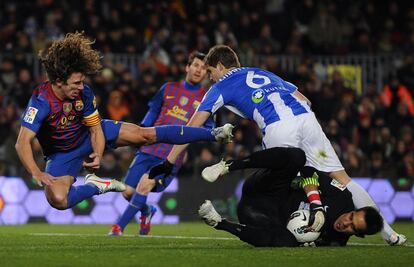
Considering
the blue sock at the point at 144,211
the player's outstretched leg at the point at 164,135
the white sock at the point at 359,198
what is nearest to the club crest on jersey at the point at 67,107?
the player's outstretched leg at the point at 164,135

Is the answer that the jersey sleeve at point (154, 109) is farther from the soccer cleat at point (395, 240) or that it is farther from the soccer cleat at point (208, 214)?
the soccer cleat at point (395, 240)

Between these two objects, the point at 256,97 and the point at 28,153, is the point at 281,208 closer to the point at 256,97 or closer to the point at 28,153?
the point at 256,97

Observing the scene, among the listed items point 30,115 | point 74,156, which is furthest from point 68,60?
point 74,156

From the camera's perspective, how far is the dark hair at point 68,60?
9.77 meters

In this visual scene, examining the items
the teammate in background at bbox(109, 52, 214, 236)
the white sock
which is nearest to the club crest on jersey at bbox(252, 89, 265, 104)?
the white sock

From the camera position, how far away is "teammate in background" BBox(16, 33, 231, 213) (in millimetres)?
9617

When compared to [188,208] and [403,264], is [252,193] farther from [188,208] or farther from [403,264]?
[188,208]

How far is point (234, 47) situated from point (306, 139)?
953cm

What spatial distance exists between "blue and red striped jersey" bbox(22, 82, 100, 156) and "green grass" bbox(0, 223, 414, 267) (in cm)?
106

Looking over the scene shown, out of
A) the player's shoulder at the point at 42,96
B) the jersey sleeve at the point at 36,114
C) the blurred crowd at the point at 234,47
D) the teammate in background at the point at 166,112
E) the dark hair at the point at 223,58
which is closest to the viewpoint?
the jersey sleeve at the point at 36,114

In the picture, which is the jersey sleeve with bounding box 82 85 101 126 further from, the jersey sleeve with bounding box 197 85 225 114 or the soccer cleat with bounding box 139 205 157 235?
the soccer cleat with bounding box 139 205 157 235

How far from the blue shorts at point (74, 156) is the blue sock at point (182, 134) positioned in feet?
1.63

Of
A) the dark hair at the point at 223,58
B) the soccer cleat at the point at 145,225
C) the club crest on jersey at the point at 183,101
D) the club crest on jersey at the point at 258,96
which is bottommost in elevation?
the soccer cleat at the point at 145,225

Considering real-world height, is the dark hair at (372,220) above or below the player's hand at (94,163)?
below
